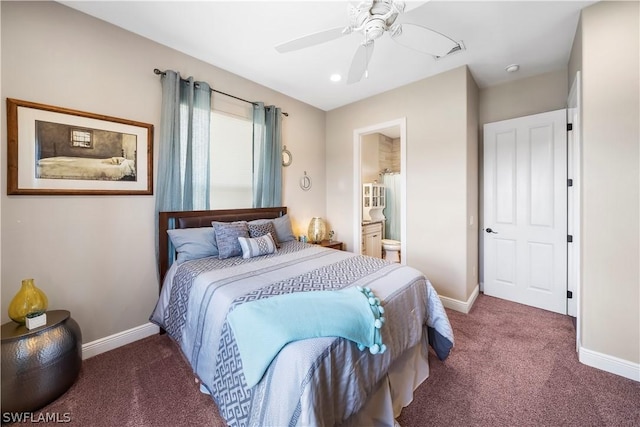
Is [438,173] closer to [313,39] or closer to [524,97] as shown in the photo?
[524,97]

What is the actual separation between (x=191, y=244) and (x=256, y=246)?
0.59 meters

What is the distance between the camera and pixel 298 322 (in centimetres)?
121

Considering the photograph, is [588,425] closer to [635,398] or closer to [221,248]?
[635,398]

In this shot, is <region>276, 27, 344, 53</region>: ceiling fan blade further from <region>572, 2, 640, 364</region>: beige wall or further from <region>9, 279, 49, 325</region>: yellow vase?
<region>9, 279, 49, 325</region>: yellow vase

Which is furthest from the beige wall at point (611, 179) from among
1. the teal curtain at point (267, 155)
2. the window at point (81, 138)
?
the window at point (81, 138)

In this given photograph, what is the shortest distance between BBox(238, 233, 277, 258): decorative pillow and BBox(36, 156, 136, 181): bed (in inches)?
46.0

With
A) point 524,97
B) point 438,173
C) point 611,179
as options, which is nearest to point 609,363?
point 611,179

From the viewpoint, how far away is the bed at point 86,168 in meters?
1.93

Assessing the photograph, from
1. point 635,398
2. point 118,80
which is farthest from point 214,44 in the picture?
point 635,398

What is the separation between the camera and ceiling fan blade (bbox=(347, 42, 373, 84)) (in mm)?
1751

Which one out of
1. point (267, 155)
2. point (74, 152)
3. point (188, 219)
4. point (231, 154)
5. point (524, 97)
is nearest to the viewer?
point (74, 152)

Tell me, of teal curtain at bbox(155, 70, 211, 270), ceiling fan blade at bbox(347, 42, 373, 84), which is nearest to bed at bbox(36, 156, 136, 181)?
teal curtain at bbox(155, 70, 211, 270)

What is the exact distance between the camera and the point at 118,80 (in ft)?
7.38

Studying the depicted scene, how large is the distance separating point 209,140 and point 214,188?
0.53 meters
